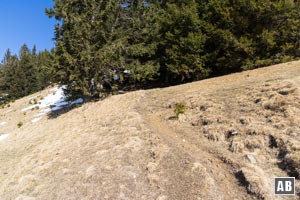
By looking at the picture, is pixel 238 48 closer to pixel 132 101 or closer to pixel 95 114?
pixel 132 101

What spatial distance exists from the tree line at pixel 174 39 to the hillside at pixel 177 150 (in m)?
3.78

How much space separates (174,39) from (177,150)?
10.7 m

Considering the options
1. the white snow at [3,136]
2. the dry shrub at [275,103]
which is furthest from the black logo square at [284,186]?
the white snow at [3,136]

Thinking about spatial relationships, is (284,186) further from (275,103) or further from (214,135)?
(275,103)

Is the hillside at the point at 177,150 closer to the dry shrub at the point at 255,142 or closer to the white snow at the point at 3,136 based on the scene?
the dry shrub at the point at 255,142

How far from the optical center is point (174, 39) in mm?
17609

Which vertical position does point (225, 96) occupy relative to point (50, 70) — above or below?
below

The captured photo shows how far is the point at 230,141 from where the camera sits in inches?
316

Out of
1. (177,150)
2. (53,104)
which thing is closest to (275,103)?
(177,150)

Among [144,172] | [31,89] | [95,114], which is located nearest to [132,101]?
[95,114]

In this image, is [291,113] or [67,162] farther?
[67,162]

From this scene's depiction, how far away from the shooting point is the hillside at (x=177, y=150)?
22.0 ft

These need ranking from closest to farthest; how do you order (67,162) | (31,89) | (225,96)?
(67,162) → (225,96) → (31,89)

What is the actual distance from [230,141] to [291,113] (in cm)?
180
